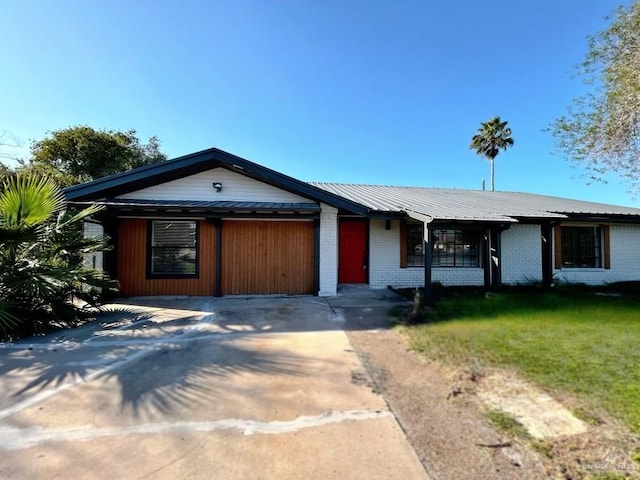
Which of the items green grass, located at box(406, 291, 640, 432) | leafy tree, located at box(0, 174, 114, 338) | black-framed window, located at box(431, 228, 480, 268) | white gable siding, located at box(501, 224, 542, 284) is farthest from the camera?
white gable siding, located at box(501, 224, 542, 284)

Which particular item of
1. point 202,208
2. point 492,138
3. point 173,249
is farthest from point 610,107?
point 492,138

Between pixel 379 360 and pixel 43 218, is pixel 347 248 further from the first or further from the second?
pixel 43 218

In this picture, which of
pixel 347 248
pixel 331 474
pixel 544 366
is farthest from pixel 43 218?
pixel 544 366

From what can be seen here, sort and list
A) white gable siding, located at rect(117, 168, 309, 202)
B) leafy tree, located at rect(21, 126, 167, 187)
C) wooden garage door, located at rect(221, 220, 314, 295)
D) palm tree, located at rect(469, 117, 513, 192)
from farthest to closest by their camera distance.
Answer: palm tree, located at rect(469, 117, 513, 192), leafy tree, located at rect(21, 126, 167, 187), wooden garage door, located at rect(221, 220, 314, 295), white gable siding, located at rect(117, 168, 309, 202)

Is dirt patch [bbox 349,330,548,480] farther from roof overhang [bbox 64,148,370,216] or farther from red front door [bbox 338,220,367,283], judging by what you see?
red front door [bbox 338,220,367,283]

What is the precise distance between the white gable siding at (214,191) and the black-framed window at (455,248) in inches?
198

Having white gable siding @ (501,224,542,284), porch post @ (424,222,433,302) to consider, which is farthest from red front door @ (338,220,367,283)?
white gable siding @ (501,224,542,284)

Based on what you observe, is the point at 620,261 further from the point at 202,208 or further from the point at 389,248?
the point at 202,208

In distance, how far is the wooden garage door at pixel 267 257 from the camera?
9.30m

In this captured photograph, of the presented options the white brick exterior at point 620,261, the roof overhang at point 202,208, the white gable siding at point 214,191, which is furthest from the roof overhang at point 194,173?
the white brick exterior at point 620,261

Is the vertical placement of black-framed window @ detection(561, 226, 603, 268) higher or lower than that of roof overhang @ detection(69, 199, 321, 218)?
lower

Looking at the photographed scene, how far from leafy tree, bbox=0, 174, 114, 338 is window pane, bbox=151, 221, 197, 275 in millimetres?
2831

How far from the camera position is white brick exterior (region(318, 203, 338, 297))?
919cm

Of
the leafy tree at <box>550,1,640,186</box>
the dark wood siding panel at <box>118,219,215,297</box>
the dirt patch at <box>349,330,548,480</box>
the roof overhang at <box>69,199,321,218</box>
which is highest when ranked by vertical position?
the leafy tree at <box>550,1,640,186</box>
